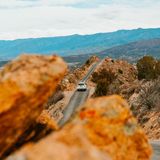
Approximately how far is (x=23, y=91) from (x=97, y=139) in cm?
194

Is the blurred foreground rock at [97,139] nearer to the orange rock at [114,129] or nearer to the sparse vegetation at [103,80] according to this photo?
the orange rock at [114,129]

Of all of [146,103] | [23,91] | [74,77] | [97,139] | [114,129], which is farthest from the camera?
[74,77]

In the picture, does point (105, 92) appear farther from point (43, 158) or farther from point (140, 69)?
point (43, 158)

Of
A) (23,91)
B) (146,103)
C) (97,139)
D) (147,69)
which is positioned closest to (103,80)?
(147,69)

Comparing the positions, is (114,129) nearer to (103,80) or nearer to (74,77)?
(103,80)

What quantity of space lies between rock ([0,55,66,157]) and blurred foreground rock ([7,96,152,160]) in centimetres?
99

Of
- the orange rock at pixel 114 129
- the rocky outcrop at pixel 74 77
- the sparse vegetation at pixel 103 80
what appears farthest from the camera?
the rocky outcrop at pixel 74 77

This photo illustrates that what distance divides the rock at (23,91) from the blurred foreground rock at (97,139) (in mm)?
991

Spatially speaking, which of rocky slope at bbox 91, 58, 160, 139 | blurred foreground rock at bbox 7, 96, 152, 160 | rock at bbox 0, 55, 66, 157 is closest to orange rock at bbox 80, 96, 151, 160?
blurred foreground rock at bbox 7, 96, 152, 160

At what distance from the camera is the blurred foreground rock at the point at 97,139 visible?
8938 mm

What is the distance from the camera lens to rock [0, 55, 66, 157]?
10531mm

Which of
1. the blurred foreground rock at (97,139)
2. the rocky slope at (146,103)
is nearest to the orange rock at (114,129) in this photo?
the blurred foreground rock at (97,139)

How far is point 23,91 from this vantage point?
10547mm

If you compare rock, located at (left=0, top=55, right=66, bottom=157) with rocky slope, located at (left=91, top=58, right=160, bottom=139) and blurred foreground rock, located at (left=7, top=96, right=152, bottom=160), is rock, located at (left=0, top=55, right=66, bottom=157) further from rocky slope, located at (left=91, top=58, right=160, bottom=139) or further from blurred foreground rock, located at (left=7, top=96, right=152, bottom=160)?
rocky slope, located at (left=91, top=58, right=160, bottom=139)
